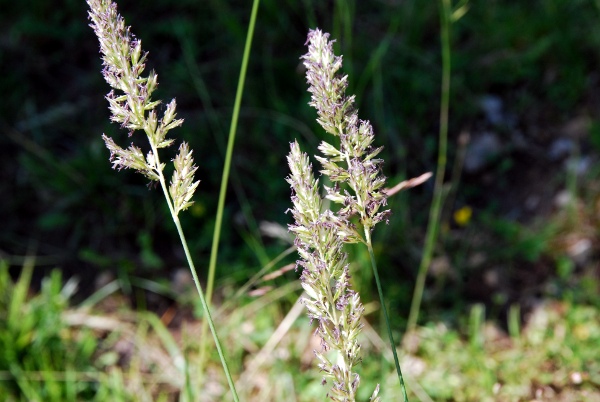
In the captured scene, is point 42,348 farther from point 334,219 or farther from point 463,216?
point 334,219

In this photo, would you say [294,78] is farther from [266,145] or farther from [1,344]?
[1,344]

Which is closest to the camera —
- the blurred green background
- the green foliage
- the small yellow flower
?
the green foliage

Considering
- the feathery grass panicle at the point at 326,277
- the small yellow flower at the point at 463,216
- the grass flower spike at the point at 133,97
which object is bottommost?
the feathery grass panicle at the point at 326,277

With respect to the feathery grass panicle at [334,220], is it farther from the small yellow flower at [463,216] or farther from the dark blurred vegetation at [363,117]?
the small yellow flower at [463,216]

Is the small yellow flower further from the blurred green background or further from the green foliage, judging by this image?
the green foliage

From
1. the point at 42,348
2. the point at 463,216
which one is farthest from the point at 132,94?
the point at 463,216

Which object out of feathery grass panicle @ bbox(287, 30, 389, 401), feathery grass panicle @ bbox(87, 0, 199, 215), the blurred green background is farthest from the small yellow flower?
feathery grass panicle @ bbox(87, 0, 199, 215)

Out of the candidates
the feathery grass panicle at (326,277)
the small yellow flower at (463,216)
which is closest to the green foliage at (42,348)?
the small yellow flower at (463,216)
